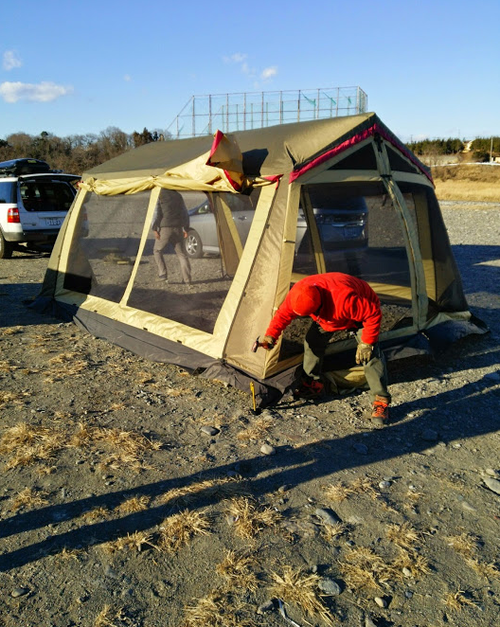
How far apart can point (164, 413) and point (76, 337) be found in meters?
2.69

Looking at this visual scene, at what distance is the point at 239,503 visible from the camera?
12.0 ft

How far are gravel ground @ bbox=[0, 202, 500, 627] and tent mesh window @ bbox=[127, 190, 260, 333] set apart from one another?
75 centimetres

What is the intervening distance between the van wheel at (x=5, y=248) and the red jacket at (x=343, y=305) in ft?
33.9

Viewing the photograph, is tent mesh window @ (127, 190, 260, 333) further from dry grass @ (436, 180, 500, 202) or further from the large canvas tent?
dry grass @ (436, 180, 500, 202)

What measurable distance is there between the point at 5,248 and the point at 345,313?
1081cm

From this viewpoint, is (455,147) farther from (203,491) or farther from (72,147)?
(203,491)

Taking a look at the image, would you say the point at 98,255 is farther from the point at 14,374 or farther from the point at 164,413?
the point at 164,413

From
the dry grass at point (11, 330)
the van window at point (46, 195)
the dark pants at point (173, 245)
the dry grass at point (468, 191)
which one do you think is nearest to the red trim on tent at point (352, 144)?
the dark pants at point (173, 245)

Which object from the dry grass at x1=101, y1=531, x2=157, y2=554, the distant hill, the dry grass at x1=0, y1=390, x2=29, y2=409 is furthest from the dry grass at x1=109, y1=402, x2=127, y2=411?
the distant hill

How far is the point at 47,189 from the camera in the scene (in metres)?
13.0

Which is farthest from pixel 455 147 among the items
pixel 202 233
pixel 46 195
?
pixel 202 233

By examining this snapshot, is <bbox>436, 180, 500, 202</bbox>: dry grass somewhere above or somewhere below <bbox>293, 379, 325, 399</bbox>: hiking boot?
above

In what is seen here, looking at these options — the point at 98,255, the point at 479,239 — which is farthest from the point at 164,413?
the point at 479,239

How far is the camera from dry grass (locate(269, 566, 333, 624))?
2.80 m
